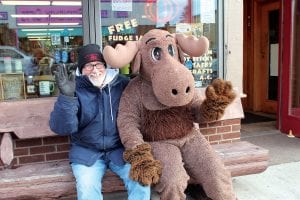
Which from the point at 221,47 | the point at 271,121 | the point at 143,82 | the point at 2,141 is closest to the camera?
the point at 143,82

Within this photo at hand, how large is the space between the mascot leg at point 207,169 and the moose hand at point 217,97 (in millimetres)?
266

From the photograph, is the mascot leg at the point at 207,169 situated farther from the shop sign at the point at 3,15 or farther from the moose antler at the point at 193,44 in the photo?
the shop sign at the point at 3,15

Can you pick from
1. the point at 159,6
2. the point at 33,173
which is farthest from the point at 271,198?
the point at 159,6

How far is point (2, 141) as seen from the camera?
3363 mm

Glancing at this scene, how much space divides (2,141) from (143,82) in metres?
1.29

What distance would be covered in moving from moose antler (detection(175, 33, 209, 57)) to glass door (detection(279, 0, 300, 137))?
10.3 ft

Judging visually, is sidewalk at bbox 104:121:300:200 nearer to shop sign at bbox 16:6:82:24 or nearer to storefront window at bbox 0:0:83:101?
storefront window at bbox 0:0:83:101

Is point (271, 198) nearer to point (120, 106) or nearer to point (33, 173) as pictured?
point (120, 106)

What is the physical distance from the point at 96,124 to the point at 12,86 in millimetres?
1491

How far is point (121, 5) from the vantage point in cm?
428

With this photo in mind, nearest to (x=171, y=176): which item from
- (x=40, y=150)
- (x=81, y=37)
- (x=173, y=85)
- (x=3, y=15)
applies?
(x=173, y=85)

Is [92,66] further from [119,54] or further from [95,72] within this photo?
[119,54]

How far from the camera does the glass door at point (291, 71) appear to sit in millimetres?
5742

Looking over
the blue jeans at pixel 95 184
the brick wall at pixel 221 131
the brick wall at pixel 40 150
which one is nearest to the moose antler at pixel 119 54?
the blue jeans at pixel 95 184
